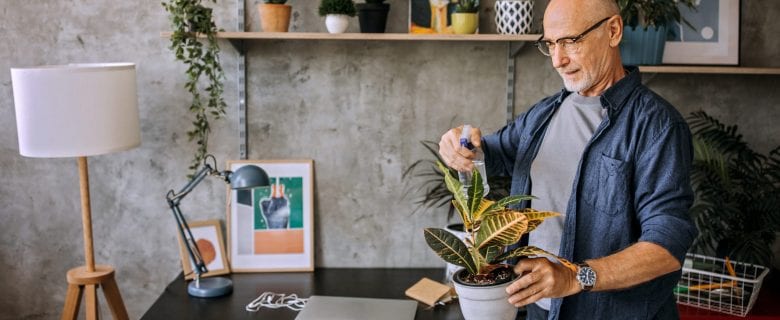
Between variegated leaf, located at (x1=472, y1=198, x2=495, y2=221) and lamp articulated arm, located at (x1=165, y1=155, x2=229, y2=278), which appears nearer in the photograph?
variegated leaf, located at (x1=472, y1=198, x2=495, y2=221)

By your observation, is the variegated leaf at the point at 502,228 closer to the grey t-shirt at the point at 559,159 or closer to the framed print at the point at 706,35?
the grey t-shirt at the point at 559,159

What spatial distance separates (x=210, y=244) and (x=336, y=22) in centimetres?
106

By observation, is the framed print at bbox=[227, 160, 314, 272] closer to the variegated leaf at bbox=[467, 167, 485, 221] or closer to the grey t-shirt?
the grey t-shirt

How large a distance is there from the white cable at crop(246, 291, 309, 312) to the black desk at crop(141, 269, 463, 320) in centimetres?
3

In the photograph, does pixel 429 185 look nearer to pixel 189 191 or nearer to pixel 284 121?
pixel 284 121

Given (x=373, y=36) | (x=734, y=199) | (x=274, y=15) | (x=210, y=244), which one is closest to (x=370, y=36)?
(x=373, y=36)

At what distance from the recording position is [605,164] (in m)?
Answer: 1.85

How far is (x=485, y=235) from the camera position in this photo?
149cm

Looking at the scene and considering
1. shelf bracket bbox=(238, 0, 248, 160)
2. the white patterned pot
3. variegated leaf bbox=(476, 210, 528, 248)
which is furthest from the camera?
shelf bracket bbox=(238, 0, 248, 160)

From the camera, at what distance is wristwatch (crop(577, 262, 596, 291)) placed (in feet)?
4.95

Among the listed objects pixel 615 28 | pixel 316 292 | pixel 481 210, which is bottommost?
pixel 316 292

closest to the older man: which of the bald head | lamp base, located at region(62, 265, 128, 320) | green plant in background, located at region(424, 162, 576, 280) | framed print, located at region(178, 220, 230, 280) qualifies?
the bald head

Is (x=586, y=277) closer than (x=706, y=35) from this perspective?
Yes

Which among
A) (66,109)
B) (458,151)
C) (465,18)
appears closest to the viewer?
(458,151)
